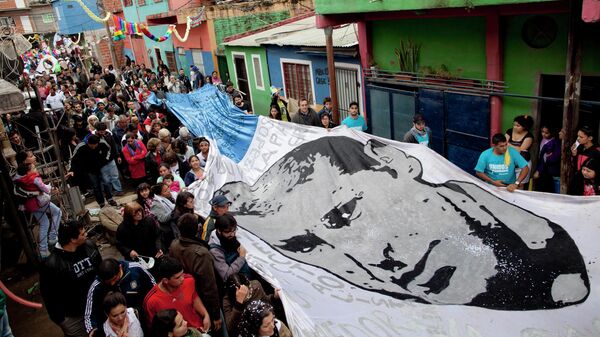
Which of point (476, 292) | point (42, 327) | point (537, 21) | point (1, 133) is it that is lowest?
point (42, 327)

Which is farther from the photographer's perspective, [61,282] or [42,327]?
[42,327]

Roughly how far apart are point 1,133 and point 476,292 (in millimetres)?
8544

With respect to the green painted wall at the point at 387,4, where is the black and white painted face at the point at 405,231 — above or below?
below

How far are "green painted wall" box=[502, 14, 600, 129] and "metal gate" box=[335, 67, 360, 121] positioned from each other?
399 cm

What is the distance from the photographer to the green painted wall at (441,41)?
8.00 m

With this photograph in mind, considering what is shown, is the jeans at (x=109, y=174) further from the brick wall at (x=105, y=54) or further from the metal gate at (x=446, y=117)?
the brick wall at (x=105, y=54)

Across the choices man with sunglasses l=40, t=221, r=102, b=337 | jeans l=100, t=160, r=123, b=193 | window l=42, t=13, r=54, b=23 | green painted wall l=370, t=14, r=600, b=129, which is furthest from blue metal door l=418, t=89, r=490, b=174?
window l=42, t=13, r=54, b=23

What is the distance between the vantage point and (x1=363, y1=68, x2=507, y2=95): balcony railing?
7.71 metres

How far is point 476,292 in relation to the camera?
4273mm

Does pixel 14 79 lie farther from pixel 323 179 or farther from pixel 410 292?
pixel 410 292

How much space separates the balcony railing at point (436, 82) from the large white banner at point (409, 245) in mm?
2524

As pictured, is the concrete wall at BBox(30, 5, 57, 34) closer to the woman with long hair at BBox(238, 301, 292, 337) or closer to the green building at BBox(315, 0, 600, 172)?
the green building at BBox(315, 0, 600, 172)

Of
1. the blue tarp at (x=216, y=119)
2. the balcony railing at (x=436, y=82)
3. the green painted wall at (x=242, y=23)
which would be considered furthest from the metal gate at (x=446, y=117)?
the green painted wall at (x=242, y=23)

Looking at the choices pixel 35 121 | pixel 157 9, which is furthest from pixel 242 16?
pixel 35 121
